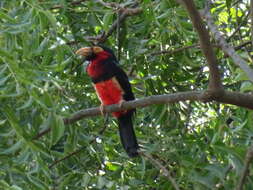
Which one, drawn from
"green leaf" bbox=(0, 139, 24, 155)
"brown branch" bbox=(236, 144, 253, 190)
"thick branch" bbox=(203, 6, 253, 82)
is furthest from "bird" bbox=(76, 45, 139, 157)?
"brown branch" bbox=(236, 144, 253, 190)

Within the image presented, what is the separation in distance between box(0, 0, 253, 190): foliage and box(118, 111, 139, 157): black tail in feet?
0.27

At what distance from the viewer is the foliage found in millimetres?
2849

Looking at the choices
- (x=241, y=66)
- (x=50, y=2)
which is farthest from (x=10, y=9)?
(x=241, y=66)

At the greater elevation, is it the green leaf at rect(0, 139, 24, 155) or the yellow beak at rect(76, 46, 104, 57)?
the yellow beak at rect(76, 46, 104, 57)

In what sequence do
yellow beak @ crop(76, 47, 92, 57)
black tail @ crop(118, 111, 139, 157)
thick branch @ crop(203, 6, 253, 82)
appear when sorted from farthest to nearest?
yellow beak @ crop(76, 47, 92, 57) → black tail @ crop(118, 111, 139, 157) → thick branch @ crop(203, 6, 253, 82)

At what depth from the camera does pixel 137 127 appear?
4.68 m

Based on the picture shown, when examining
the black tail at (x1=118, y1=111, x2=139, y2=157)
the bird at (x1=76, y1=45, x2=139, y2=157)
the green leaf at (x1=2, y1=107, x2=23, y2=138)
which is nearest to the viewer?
the green leaf at (x1=2, y1=107, x2=23, y2=138)

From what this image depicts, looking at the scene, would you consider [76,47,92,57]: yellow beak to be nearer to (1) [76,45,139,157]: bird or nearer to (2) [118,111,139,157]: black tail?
(1) [76,45,139,157]: bird

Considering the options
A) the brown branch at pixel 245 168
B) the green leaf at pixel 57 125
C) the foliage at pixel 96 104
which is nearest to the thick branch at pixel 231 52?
the foliage at pixel 96 104

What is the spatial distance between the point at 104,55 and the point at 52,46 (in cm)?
148

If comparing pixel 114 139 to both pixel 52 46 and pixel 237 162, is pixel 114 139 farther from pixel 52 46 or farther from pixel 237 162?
pixel 237 162

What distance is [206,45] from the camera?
9.07ft

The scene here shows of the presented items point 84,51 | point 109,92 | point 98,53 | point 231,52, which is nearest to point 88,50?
point 84,51

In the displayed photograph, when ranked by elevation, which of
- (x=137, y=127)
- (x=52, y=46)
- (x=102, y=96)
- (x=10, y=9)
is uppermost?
(x=10, y=9)
